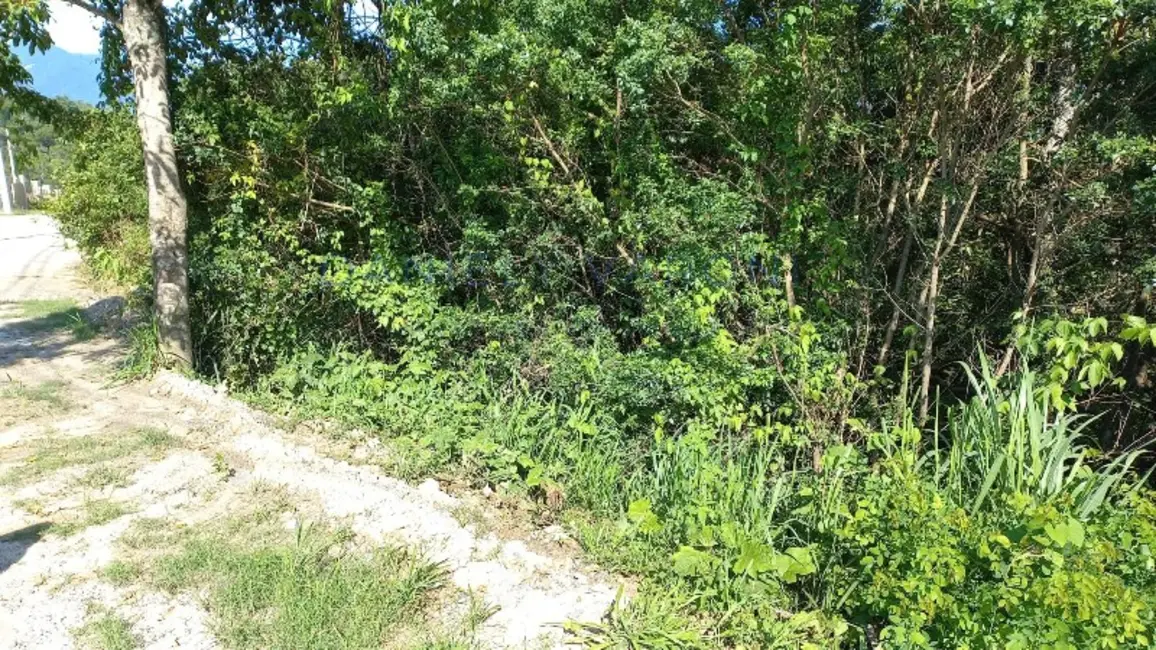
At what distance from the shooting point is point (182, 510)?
439cm

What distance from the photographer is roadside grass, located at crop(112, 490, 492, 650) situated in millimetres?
3248

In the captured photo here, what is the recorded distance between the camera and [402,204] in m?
7.52

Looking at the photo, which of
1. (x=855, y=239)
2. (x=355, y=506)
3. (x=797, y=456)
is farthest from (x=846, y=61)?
(x=355, y=506)

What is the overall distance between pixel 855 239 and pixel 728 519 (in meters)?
2.78

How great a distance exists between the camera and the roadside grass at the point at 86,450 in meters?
4.84

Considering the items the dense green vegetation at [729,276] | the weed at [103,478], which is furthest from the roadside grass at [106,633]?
the dense green vegetation at [729,276]

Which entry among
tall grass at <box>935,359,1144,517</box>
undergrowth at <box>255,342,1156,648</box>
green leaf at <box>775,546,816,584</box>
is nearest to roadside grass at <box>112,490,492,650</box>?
undergrowth at <box>255,342,1156,648</box>

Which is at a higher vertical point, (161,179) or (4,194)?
(4,194)

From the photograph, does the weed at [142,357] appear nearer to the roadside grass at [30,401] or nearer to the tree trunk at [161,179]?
the tree trunk at [161,179]

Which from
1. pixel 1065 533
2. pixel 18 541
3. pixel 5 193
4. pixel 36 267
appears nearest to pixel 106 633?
pixel 18 541

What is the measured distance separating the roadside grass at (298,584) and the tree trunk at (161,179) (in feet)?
10.9

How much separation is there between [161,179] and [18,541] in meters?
3.84

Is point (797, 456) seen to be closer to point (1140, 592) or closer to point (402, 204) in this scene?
point (1140, 592)

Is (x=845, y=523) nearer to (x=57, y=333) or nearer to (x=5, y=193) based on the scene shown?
(x=57, y=333)
